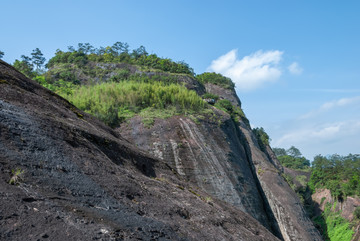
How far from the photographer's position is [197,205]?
5.81 m

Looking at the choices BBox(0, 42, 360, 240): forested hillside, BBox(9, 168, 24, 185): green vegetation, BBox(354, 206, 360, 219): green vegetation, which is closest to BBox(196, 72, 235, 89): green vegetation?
BBox(0, 42, 360, 240): forested hillside

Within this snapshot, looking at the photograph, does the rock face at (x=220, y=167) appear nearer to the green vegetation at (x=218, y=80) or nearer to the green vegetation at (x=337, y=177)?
the green vegetation at (x=337, y=177)

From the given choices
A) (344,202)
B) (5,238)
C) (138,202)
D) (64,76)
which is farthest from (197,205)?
(344,202)

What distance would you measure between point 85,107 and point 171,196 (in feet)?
45.6

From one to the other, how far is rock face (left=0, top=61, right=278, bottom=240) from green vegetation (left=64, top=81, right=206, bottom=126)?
1117 cm

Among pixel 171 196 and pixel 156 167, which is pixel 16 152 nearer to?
pixel 171 196

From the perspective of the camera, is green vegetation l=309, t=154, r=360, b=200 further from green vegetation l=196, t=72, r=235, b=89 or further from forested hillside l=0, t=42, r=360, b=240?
green vegetation l=196, t=72, r=235, b=89

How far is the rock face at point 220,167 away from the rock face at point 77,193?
28.8 feet

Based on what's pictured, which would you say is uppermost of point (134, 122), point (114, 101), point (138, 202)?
point (114, 101)

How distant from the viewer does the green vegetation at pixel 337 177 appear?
31594mm

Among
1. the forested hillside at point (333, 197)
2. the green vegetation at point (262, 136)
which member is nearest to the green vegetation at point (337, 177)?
the forested hillside at point (333, 197)

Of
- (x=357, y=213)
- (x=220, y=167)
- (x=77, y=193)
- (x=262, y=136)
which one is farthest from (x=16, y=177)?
(x=262, y=136)

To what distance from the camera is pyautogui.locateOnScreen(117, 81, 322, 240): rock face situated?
51.7ft

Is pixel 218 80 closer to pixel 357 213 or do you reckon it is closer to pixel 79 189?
pixel 357 213
